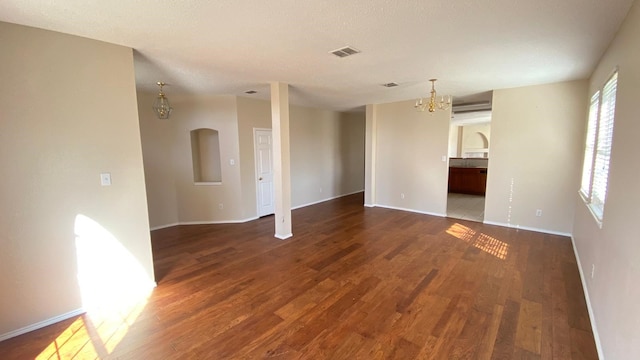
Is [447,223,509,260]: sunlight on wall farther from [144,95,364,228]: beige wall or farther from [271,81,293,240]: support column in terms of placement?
[144,95,364,228]: beige wall

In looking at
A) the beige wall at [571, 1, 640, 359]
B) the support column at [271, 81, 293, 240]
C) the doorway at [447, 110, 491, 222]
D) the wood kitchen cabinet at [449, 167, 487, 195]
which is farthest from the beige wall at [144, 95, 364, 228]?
the wood kitchen cabinet at [449, 167, 487, 195]

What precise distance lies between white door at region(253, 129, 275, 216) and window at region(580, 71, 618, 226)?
5.20 metres

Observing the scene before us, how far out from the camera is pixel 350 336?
2.21 m

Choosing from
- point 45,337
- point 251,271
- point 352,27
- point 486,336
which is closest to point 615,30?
point 352,27

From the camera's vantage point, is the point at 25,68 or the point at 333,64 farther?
the point at 333,64

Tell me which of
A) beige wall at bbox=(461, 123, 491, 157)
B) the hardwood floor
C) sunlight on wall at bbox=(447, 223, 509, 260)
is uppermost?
beige wall at bbox=(461, 123, 491, 157)

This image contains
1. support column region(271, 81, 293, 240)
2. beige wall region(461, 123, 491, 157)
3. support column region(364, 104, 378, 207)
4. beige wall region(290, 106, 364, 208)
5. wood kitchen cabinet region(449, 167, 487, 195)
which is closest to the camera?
support column region(271, 81, 293, 240)

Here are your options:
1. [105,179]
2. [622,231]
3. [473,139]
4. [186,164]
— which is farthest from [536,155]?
[473,139]

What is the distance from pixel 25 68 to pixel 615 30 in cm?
500

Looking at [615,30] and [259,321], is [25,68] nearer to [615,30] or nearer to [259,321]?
[259,321]

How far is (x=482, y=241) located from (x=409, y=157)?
252cm

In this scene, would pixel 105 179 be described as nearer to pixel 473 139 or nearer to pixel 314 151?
pixel 314 151

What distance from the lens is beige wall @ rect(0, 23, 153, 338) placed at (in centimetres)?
221

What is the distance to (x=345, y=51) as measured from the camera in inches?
110
